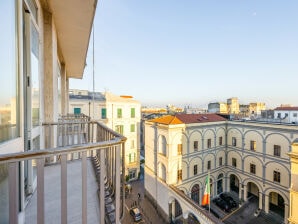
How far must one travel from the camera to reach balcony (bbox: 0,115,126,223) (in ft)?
3.29

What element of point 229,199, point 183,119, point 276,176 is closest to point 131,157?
point 183,119

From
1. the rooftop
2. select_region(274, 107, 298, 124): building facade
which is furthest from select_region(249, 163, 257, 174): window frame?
select_region(274, 107, 298, 124): building facade

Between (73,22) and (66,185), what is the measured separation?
447 cm

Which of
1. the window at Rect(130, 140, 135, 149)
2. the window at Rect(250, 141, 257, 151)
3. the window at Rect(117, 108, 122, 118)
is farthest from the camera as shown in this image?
the window at Rect(130, 140, 135, 149)

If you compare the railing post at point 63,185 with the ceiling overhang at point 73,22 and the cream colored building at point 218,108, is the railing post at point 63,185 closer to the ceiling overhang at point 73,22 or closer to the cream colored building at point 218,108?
the ceiling overhang at point 73,22

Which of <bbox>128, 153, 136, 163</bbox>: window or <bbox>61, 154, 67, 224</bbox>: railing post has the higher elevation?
<bbox>61, 154, 67, 224</bbox>: railing post

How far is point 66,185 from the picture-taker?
1.18 meters

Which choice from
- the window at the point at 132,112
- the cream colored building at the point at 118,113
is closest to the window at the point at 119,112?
the cream colored building at the point at 118,113

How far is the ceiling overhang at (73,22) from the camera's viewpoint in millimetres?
3436

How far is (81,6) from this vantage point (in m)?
3.42

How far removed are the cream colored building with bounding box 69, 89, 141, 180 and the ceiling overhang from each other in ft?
33.1

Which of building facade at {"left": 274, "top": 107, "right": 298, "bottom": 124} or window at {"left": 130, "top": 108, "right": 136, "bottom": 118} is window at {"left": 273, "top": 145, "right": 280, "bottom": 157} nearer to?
window at {"left": 130, "top": 108, "right": 136, "bottom": 118}

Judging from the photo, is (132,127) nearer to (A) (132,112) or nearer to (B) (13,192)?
(A) (132,112)

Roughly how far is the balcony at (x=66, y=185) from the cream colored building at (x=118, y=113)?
12.6 m
